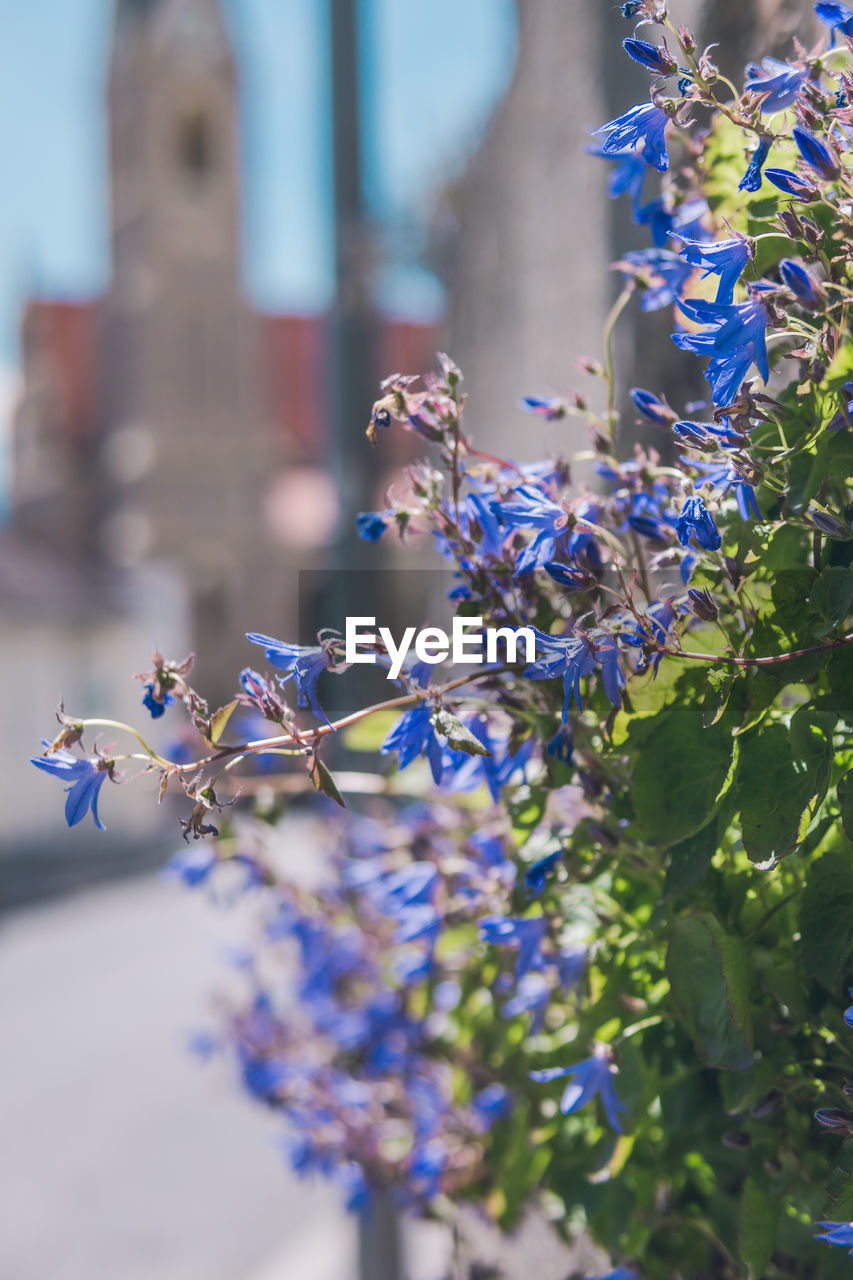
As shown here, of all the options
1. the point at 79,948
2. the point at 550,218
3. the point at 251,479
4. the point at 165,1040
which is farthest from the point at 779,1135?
the point at 251,479

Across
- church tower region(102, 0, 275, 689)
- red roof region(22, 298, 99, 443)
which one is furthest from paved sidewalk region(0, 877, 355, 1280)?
red roof region(22, 298, 99, 443)

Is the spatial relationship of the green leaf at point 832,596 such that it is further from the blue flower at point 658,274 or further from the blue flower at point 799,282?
the blue flower at point 658,274

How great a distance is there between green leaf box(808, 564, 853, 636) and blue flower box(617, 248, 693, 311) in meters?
0.36

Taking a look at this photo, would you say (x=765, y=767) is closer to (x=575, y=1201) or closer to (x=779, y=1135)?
(x=779, y=1135)

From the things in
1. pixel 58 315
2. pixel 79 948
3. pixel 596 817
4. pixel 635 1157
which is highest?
pixel 58 315

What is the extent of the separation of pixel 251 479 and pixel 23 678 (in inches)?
457

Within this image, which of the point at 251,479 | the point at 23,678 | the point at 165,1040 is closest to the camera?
the point at 165,1040

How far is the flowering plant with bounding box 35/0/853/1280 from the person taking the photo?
2.31ft

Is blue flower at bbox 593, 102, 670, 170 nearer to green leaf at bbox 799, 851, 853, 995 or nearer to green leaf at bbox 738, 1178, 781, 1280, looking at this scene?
green leaf at bbox 799, 851, 853, 995

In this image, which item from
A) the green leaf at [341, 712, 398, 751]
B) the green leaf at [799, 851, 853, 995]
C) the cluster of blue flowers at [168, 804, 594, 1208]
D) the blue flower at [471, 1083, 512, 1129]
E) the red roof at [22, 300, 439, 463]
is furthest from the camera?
the red roof at [22, 300, 439, 463]

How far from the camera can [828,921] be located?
0.75 metres

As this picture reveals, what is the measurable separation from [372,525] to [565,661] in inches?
9.6

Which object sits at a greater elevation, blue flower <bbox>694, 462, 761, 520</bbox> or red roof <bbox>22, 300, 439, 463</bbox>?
red roof <bbox>22, 300, 439, 463</bbox>

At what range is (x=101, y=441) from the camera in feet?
93.0
